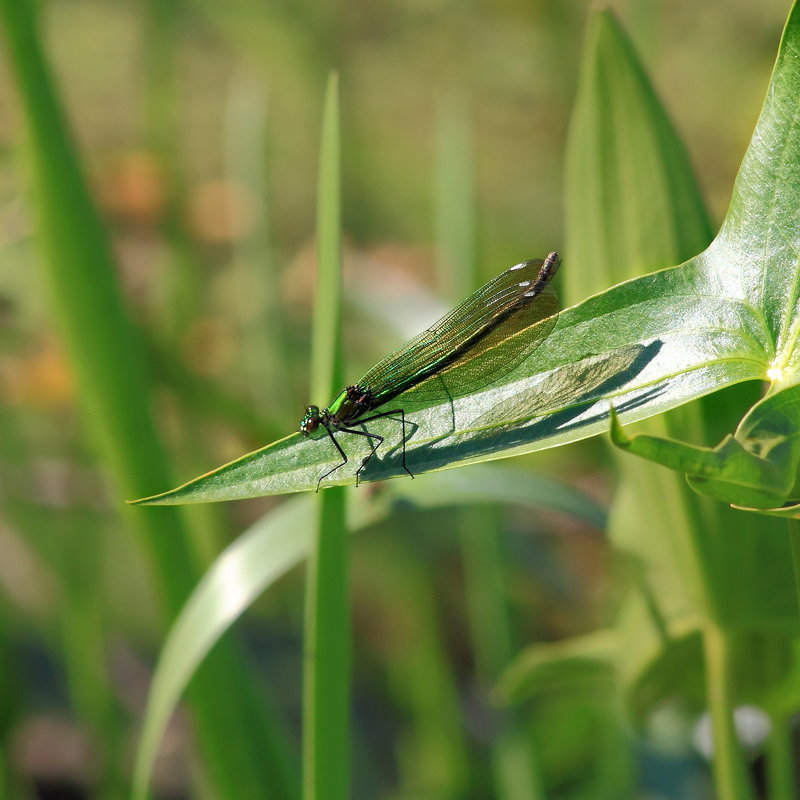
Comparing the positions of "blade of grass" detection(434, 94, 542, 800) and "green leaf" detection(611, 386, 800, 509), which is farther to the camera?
"blade of grass" detection(434, 94, 542, 800)

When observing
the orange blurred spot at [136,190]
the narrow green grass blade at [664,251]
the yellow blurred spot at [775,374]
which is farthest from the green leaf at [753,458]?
the orange blurred spot at [136,190]

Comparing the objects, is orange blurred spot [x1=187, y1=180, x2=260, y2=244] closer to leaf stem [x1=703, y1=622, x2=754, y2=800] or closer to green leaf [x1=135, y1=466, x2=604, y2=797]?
green leaf [x1=135, y1=466, x2=604, y2=797]

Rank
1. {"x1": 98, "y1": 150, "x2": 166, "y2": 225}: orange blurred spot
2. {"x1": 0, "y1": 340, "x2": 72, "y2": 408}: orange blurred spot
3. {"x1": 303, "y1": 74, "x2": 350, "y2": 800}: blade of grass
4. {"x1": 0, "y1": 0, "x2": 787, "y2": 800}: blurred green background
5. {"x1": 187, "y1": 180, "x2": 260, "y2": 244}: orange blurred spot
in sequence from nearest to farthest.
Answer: {"x1": 303, "y1": 74, "x2": 350, "y2": 800}: blade of grass
{"x1": 0, "y1": 0, "x2": 787, "y2": 800}: blurred green background
{"x1": 0, "y1": 340, "x2": 72, "y2": 408}: orange blurred spot
{"x1": 98, "y1": 150, "x2": 166, "y2": 225}: orange blurred spot
{"x1": 187, "y1": 180, "x2": 260, "y2": 244}: orange blurred spot

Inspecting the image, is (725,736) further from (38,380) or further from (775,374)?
(38,380)

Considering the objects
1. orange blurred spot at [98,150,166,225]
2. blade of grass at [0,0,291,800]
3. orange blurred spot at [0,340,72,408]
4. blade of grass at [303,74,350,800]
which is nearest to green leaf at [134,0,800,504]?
blade of grass at [303,74,350,800]

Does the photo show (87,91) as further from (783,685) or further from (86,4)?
(783,685)

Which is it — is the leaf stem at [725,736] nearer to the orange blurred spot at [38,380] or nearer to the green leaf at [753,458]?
the green leaf at [753,458]
